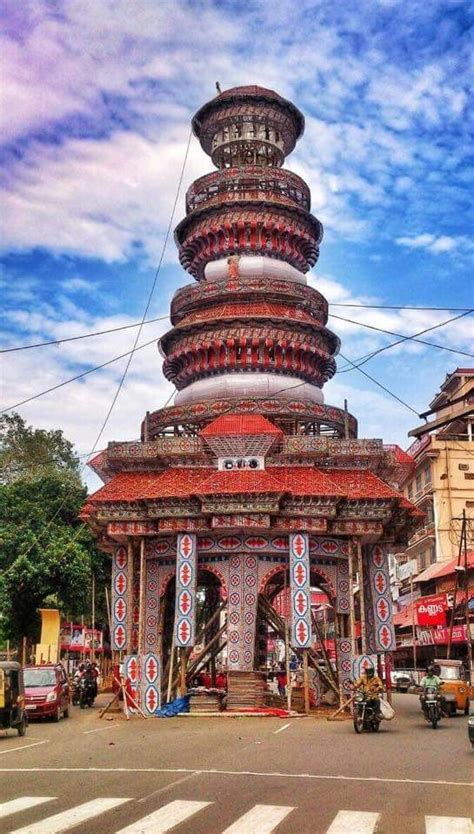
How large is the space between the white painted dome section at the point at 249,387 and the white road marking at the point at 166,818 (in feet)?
77.2

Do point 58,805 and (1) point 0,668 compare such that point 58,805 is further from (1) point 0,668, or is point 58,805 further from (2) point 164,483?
(2) point 164,483

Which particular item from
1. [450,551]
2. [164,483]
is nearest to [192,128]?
[164,483]

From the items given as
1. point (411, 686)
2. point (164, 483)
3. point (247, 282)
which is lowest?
point (411, 686)

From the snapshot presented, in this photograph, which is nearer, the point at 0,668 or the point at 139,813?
the point at 139,813

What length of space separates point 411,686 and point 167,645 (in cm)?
2296

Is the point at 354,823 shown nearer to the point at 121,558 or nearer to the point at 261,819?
the point at 261,819

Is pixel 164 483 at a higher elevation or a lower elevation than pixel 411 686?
higher

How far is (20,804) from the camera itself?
9836 millimetres

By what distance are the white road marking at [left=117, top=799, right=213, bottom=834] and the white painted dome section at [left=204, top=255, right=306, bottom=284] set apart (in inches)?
1123

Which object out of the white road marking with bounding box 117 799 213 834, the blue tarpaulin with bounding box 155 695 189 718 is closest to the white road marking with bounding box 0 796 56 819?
the white road marking with bounding box 117 799 213 834

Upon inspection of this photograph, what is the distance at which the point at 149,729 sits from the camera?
21.1 meters

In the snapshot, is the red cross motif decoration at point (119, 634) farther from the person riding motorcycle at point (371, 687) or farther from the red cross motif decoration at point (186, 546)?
the person riding motorcycle at point (371, 687)

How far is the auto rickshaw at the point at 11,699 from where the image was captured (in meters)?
19.4

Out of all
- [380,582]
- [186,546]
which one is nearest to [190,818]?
[186,546]
